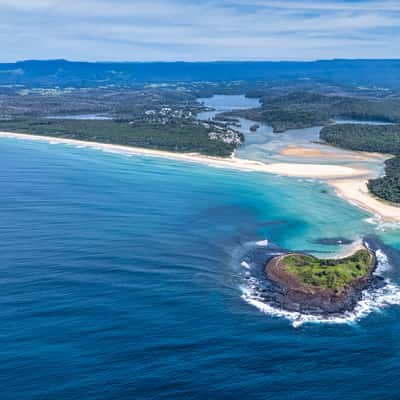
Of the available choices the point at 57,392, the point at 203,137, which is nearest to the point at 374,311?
the point at 57,392

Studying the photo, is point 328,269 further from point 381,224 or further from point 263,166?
point 263,166

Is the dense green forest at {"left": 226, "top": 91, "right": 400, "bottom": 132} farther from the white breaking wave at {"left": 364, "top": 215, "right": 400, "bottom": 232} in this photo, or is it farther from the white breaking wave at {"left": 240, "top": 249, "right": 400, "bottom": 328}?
the white breaking wave at {"left": 240, "top": 249, "right": 400, "bottom": 328}

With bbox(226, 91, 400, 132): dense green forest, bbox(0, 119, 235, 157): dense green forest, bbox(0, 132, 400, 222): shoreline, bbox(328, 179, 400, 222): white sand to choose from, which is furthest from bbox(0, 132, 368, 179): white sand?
bbox(226, 91, 400, 132): dense green forest

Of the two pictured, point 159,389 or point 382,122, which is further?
point 382,122

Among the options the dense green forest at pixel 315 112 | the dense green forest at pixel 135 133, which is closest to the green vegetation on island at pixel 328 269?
the dense green forest at pixel 135 133

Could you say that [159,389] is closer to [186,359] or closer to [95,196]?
[186,359]

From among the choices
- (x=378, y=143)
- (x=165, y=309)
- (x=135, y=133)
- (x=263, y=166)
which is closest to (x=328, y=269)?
(x=165, y=309)
